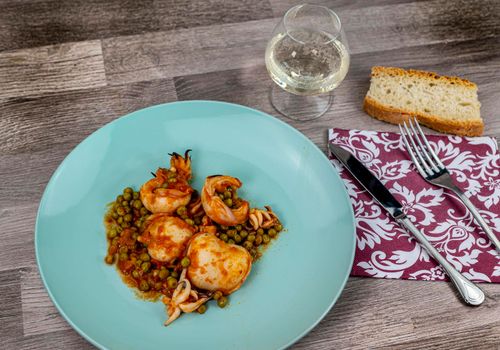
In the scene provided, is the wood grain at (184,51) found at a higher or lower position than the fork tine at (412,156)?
higher

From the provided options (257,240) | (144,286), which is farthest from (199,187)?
(144,286)

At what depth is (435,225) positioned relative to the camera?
1.94 meters

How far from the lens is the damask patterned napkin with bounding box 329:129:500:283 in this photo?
1.85m

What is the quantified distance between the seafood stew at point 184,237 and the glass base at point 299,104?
48 cm

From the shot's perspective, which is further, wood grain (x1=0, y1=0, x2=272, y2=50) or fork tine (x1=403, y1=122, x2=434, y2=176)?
wood grain (x1=0, y1=0, x2=272, y2=50)

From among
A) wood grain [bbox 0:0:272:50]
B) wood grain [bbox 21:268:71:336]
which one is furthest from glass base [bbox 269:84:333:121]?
wood grain [bbox 21:268:71:336]

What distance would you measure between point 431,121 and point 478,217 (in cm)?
42

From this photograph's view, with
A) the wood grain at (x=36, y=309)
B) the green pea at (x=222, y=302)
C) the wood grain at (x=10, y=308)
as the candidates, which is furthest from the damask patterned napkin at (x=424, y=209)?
the wood grain at (x=10, y=308)

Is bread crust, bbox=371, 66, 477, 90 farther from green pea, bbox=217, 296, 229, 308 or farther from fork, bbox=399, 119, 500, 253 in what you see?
green pea, bbox=217, 296, 229, 308

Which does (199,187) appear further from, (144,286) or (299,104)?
(299,104)

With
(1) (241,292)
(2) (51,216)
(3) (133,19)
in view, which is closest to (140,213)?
(2) (51,216)

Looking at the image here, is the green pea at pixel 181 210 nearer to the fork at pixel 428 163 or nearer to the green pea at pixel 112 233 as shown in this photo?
the green pea at pixel 112 233

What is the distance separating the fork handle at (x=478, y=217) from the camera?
73.4 inches

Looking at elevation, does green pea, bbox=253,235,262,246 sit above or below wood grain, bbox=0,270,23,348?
above
